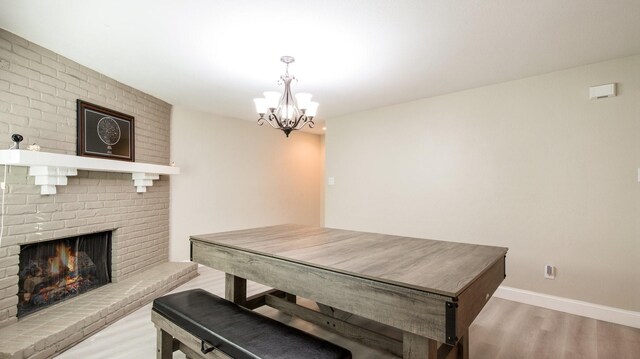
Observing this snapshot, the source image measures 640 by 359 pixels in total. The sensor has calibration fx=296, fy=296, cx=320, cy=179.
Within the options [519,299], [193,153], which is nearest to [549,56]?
[519,299]

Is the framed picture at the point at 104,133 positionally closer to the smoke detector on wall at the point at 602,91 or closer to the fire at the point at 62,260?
the fire at the point at 62,260

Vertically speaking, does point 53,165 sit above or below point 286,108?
below

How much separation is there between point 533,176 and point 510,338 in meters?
1.56

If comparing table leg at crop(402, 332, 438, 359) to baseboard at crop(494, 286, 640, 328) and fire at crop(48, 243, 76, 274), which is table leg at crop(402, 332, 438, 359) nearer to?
baseboard at crop(494, 286, 640, 328)

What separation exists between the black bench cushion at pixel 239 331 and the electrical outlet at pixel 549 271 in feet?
8.49

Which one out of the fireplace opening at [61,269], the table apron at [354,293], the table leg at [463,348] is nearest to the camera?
the table apron at [354,293]

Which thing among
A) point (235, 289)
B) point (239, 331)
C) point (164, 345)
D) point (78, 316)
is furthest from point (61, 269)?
point (239, 331)

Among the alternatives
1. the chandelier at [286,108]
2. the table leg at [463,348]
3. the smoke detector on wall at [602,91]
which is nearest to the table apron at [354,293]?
the table leg at [463,348]

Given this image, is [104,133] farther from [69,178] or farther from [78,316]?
[78,316]

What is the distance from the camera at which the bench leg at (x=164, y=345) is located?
1.77 meters

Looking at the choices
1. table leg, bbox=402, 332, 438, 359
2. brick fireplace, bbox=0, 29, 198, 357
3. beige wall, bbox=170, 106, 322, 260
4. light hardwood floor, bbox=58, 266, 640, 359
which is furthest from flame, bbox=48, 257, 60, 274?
table leg, bbox=402, 332, 438, 359

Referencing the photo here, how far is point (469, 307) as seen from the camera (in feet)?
3.72

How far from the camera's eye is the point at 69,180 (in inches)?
103

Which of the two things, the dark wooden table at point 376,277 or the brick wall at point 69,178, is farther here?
the brick wall at point 69,178
